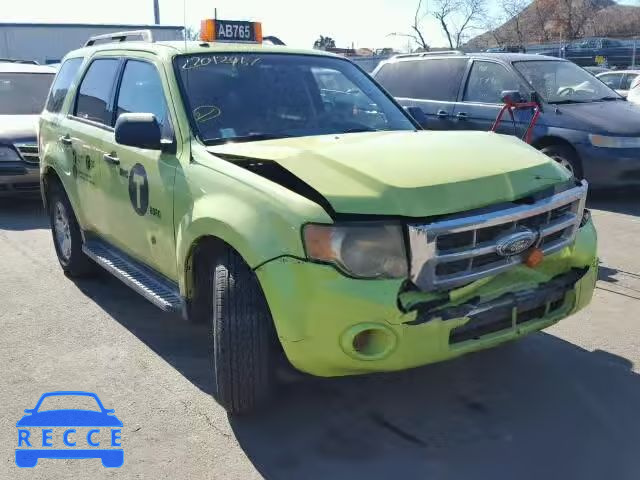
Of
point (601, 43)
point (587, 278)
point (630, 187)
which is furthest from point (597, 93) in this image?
point (601, 43)

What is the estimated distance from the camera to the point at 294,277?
9.13ft

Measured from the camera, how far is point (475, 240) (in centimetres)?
294

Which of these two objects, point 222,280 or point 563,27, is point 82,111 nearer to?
point 222,280

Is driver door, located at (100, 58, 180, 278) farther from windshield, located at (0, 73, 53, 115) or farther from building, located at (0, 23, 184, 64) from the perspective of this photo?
building, located at (0, 23, 184, 64)

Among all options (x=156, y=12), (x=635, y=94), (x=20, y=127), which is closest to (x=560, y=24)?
(x=156, y=12)

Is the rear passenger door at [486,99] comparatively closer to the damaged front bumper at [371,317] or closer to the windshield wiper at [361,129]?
the windshield wiper at [361,129]

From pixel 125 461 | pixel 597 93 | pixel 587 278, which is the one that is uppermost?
pixel 597 93

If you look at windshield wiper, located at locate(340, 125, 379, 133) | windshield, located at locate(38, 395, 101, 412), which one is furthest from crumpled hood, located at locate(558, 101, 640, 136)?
windshield, located at locate(38, 395, 101, 412)

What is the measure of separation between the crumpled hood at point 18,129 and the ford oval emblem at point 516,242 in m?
6.64

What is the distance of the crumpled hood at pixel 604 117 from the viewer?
7.61 metres

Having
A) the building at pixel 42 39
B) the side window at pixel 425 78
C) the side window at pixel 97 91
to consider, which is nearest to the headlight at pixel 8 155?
the side window at pixel 97 91

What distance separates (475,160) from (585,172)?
195 inches

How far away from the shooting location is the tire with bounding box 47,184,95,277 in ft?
17.5

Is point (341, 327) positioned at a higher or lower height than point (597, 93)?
lower
